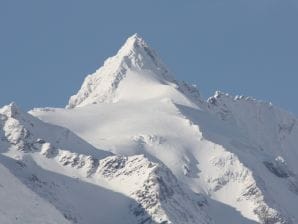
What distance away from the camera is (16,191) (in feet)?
383

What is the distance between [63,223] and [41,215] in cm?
175

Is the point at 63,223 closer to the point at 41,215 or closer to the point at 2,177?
the point at 41,215

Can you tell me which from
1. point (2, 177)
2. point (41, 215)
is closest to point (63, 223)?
point (41, 215)

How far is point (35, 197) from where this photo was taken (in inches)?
4530

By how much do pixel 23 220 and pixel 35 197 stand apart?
21.4ft

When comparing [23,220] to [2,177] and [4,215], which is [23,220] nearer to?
[4,215]

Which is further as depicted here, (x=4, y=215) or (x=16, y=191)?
(x=16, y=191)

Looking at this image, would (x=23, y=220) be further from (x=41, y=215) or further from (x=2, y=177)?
(x=2, y=177)

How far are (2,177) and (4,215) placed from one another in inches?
437

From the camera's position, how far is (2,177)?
12019 centimetres

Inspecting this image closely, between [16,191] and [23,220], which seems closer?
[23,220]

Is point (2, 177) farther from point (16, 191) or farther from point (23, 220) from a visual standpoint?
point (23, 220)

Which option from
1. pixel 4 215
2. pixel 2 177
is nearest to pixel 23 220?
pixel 4 215

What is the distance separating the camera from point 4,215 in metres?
109
